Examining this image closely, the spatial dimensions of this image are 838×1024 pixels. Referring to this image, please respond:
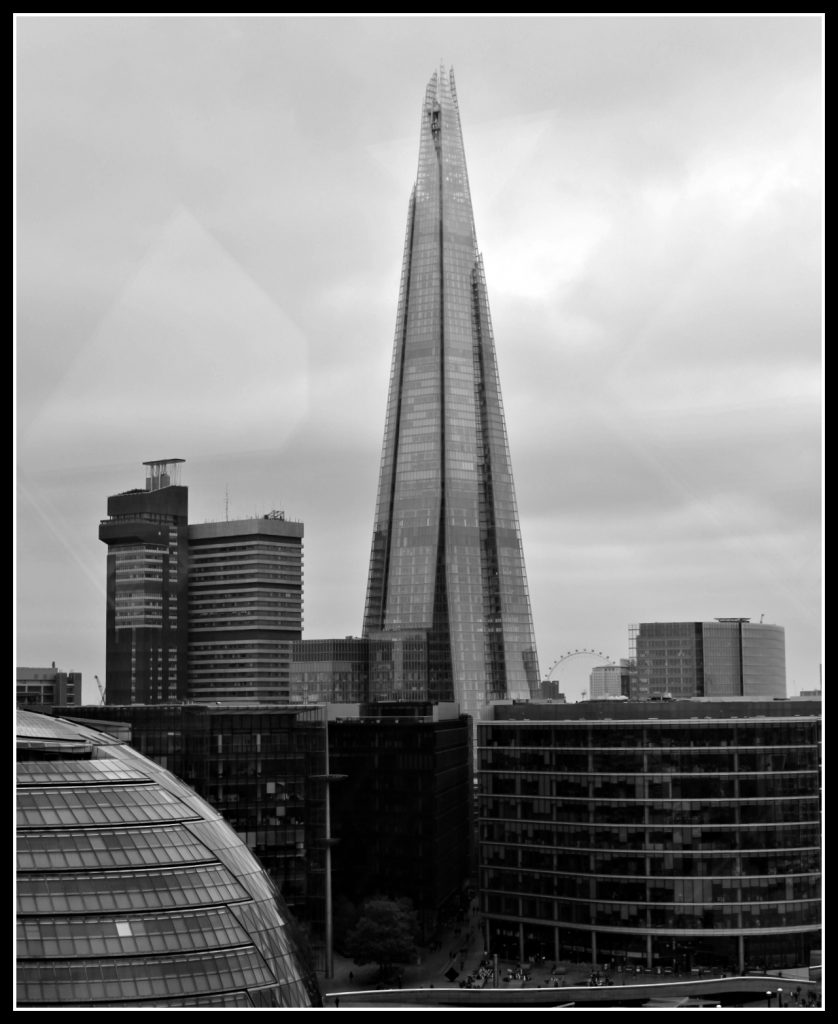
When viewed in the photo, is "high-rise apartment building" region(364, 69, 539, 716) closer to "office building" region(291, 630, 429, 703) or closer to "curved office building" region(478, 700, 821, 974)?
"office building" region(291, 630, 429, 703)

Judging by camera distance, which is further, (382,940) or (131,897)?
(382,940)

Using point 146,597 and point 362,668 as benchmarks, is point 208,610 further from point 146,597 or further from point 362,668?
point 362,668

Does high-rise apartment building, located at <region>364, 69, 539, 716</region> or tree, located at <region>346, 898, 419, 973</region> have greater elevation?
high-rise apartment building, located at <region>364, 69, 539, 716</region>

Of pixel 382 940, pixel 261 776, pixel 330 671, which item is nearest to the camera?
pixel 261 776

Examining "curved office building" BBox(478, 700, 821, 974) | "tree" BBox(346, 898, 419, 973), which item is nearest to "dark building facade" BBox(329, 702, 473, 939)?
"curved office building" BBox(478, 700, 821, 974)

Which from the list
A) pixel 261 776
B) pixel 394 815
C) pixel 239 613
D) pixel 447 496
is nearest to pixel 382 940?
pixel 261 776

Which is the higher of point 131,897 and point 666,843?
Answer: point 131,897

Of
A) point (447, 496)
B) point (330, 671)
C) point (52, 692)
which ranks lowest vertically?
point (330, 671)
